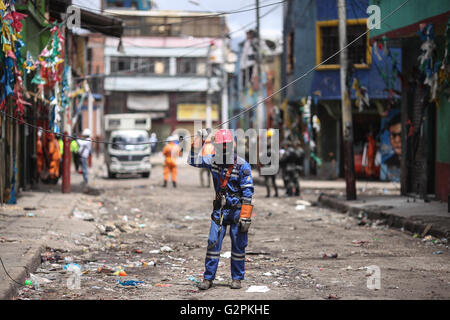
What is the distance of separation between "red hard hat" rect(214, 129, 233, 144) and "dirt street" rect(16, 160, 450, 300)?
171cm

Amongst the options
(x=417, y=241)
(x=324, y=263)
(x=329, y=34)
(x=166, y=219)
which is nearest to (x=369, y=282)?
(x=324, y=263)

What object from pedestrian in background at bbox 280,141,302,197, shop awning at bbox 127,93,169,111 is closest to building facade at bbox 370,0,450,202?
pedestrian in background at bbox 280,141,302,197

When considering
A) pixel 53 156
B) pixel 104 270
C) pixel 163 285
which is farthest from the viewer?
pixel 53 156

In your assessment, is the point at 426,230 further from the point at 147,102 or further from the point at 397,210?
the point at 147,102

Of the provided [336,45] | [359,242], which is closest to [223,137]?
[359,242]

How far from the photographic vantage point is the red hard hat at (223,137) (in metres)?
8.71

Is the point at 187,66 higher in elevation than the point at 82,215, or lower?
higher

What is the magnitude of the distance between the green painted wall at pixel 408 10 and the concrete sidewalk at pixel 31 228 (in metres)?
8.78

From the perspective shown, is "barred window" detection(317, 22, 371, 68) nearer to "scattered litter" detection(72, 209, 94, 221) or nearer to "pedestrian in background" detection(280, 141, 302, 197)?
"pedestrian in background" detection(280, 141, 302, 197)

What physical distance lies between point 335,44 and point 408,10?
12866mm

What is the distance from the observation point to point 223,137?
28.6 feet

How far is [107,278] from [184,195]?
48.5 ft

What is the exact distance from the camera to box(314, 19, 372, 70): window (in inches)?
1189
